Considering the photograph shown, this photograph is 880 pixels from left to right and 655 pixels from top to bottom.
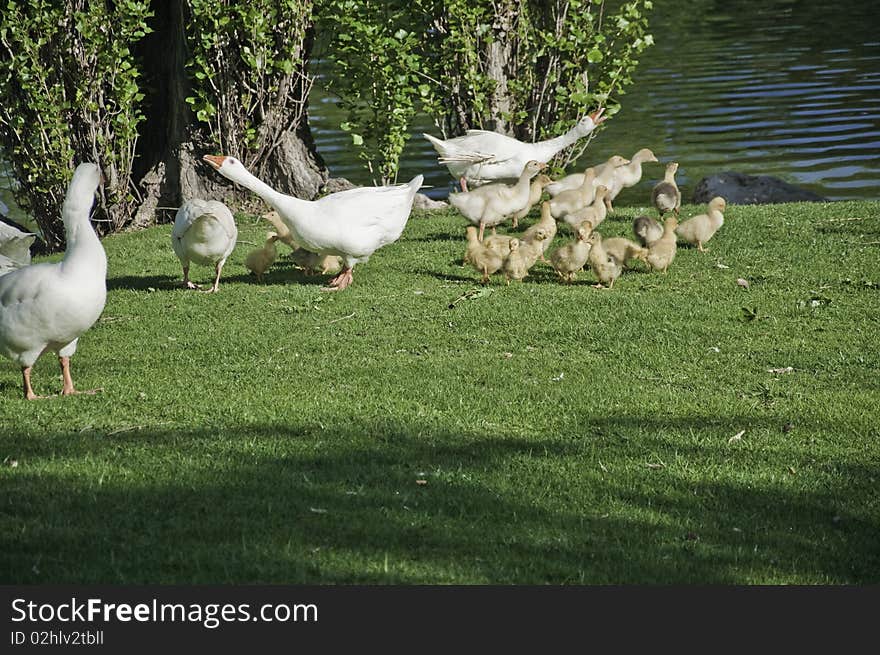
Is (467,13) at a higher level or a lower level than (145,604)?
higher

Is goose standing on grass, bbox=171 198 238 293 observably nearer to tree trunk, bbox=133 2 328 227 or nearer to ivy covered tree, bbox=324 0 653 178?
ivy covered tree, bbox=324 0 653 178

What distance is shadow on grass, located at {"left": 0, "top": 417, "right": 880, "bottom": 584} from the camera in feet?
15.5

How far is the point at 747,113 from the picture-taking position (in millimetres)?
23828

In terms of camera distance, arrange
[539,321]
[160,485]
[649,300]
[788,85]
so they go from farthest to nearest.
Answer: [788,85], [649,300], [539,321], [160,485]

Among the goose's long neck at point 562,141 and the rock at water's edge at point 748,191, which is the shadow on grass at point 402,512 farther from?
the rock at water's edge at point 748,191

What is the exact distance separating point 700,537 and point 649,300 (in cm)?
468

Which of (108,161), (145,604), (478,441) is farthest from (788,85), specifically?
(145,604)

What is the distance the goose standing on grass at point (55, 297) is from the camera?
6594 mm

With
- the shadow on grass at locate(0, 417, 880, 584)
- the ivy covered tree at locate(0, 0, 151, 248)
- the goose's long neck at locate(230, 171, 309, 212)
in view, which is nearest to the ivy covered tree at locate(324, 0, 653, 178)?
the ivy covered tree at locate(0, 0, 151, 248)

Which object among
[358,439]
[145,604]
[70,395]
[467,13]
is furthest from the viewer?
[467,13]

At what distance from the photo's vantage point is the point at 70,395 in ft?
23.5

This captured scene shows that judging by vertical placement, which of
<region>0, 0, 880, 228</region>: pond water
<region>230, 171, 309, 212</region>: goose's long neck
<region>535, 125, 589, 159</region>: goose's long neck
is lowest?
<region>0, 0, 880, 228</region>: pond water

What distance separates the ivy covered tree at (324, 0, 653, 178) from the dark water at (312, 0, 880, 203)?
397cm

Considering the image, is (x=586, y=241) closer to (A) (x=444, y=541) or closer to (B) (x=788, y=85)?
(A) (x=444, y=541)
